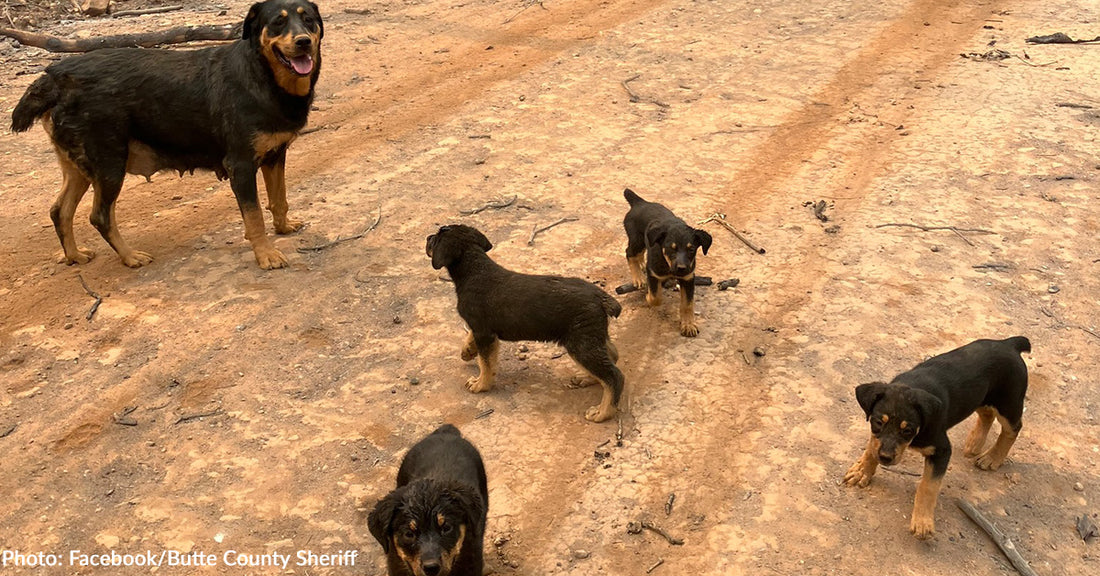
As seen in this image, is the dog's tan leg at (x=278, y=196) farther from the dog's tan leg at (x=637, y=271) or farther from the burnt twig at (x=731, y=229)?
the burnt twig at (x=731, y=229)

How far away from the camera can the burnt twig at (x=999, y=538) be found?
5395mm

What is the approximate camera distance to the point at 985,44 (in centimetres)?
1420

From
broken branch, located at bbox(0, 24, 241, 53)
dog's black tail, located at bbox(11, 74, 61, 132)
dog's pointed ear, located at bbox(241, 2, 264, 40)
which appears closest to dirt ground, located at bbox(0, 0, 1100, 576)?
broken branch, located at bbox(0, 24, 241, 53)

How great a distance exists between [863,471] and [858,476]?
0.05 m

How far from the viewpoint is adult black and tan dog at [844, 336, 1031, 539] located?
545 cm

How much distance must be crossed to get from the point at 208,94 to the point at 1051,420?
7.01 m

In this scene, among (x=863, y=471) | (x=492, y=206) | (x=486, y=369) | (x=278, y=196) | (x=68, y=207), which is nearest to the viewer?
(x=863, y=471)

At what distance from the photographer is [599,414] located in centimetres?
658

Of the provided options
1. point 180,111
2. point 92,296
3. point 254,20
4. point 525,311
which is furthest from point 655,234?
point 92,296

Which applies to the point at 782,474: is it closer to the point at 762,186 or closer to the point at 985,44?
the point at 762,186

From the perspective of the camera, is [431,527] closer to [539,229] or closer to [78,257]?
[539,229]

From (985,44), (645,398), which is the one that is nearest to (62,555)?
(645,398)

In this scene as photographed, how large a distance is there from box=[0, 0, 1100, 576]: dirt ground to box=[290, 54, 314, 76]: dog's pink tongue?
1649mm

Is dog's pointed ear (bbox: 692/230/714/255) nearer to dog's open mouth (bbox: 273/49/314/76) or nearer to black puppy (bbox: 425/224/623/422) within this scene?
black puppy (bbox: 425/224/623/422)
